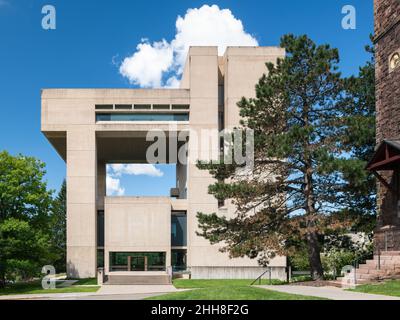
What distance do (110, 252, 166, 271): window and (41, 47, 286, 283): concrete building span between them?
0.09m

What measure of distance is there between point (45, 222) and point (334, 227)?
2357 cm

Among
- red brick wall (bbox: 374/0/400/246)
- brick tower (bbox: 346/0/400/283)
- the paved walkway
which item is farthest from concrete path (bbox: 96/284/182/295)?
red brick wall (bbox: 374/0/400/246)

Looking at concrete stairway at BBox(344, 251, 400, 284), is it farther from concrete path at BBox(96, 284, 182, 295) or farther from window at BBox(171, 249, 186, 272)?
window at BBox(171, 249, 186, 272)

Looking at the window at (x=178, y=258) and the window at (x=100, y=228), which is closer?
the window at (x=178, y=258)

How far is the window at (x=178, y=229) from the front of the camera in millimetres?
51875

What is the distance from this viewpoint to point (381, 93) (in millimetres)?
26516

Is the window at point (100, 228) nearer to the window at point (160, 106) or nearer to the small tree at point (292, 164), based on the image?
the window at point (160, 106)

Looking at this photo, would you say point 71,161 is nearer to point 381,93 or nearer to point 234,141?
point 234,141

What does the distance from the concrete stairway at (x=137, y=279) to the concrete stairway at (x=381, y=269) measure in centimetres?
2243

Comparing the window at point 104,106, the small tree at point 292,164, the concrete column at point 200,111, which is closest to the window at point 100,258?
the concrete column at point 200,111

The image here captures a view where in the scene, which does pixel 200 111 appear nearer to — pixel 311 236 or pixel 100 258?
pixel 100 258

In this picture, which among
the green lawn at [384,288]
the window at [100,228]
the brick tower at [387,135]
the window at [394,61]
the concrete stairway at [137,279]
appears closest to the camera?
the green lawn at [384,288]

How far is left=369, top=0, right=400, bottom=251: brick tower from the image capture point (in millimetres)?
24578
